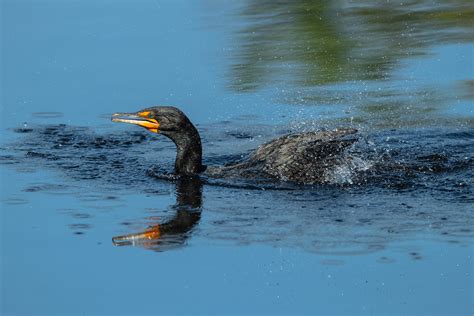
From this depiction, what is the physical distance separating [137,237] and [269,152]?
2.73 meters

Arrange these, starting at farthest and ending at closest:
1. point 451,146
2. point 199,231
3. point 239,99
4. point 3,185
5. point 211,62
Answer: point 211,62 < point 239,99 < point 451,146 < point 3,185 < point 199,231

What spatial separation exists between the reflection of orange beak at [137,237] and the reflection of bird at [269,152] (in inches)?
83.2

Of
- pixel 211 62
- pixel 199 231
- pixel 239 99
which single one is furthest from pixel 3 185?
pixel 211 62

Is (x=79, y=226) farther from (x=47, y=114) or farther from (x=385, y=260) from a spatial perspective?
(x=47, y=114)

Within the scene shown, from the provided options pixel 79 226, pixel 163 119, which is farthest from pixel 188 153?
pixel 79 226

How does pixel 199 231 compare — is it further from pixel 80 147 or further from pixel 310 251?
pixel 80 147

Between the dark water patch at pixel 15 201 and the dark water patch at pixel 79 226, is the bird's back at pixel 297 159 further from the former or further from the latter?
the dark water patch at pixel 79 226

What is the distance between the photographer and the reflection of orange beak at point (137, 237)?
1101 cm

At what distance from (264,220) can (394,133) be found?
361 centimetres

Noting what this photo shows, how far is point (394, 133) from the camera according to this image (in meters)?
14.8

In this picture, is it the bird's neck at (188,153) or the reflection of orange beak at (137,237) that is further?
the bird's neck at (188,153)

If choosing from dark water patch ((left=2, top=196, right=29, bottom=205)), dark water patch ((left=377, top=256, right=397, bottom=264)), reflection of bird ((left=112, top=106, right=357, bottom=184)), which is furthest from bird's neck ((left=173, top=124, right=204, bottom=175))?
dark water patch ((left=377, top=256, right=397, bottom=264))

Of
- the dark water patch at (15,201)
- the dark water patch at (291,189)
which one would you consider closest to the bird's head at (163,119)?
the dark water patch at (291,189)

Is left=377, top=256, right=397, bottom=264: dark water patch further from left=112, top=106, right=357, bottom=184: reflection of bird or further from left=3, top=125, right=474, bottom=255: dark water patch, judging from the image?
left=112, top=106, right=357, bottom=184: reflection of bird
